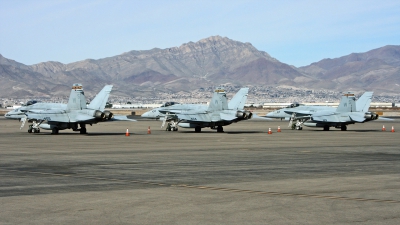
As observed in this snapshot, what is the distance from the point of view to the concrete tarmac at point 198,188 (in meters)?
Answer: 12.1

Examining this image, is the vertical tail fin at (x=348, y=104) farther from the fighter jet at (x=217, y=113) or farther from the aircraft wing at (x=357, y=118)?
the fighter jet at (x=217, y=113)

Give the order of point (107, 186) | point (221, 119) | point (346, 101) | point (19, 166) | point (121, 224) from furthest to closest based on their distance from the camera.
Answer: point (346, 101)
point (221, 119)
point (19, 166)
point (107, 186)
point (121, 224)

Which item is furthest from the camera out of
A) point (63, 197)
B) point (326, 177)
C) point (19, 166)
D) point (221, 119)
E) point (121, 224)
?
point (221, 119)

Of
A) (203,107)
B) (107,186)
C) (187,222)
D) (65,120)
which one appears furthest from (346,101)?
(187,222)

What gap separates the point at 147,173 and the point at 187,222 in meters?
8.50

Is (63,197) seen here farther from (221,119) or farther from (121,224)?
(221,119)

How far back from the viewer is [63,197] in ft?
47.2

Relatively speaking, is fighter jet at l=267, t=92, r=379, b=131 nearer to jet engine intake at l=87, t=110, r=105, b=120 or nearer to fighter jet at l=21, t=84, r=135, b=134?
fighter jet at l=21, t=84, r=135, b=134

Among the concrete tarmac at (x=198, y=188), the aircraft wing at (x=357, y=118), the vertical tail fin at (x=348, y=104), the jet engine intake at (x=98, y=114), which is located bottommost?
the concrete tarmac at (x=198, y=188)

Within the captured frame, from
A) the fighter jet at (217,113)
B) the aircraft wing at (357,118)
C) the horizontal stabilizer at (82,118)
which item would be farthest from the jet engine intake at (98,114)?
the aircraft wing at (357,118)

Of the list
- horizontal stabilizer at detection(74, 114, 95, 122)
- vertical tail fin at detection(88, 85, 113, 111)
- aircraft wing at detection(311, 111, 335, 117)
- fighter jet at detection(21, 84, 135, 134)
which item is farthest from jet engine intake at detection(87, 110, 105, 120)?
aircraft wing at detection(311, 111, 335, 117)

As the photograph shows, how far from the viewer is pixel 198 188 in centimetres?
1623

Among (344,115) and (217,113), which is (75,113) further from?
(344,115)

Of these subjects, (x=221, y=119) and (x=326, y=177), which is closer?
(x=326, y=177)
